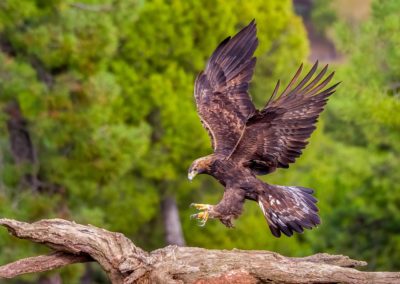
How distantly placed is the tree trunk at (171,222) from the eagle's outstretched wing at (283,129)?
32.7 feet

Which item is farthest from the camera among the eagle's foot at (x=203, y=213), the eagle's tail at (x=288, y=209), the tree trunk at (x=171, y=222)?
the tree trunk at (x=171, y=222)

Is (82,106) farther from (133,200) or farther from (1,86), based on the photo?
(133,200)

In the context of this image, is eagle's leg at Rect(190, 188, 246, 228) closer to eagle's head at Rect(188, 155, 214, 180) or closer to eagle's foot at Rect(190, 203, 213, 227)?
eagle's foot at Rect(190, 203, 213, 227)

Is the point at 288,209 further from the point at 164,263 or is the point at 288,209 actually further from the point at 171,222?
the point at 171,222

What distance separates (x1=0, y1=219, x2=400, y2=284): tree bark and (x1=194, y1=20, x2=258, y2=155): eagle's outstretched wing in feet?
3.80

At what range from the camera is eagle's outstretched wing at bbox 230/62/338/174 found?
736 cm

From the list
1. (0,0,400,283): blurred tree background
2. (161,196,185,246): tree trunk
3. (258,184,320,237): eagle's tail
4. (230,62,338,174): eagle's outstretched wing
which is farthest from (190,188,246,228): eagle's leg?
(161,196,185,246): tree trunk

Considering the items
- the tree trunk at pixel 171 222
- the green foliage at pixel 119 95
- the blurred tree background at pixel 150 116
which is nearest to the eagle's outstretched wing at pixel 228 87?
the blurred tree background at pixel 150 116

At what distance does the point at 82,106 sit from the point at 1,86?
1321 millimetres

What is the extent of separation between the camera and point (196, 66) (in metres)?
16.5

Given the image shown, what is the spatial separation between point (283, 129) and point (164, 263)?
59.7 inches

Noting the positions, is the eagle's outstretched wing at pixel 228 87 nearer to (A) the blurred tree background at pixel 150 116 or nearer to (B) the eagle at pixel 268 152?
(B) the eagle at pixel 268 152

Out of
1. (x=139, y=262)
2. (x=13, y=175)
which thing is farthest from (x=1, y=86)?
(x=139, y=262)

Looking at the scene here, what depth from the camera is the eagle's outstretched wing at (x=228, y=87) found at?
7.77 meters
